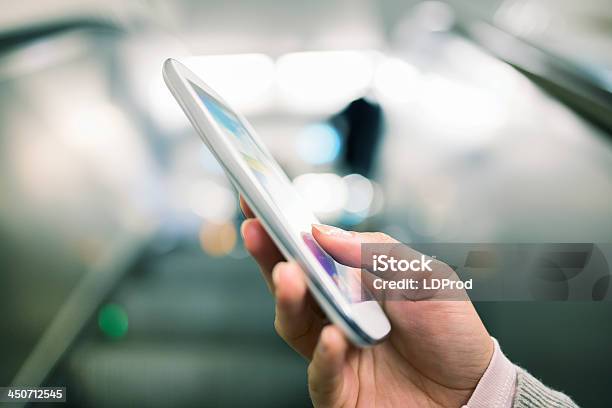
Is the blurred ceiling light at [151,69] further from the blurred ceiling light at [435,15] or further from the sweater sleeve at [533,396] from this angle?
the sweater sleeve at [533,396]

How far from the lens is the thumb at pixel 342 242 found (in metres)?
0.83

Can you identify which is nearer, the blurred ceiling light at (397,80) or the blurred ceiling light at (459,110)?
the blurred ceiling light at (459,110)

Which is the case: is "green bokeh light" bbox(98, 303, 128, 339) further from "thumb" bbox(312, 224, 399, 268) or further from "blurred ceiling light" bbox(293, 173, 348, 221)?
"blurred ceiling light" bbox(293, 173, 348, 221)

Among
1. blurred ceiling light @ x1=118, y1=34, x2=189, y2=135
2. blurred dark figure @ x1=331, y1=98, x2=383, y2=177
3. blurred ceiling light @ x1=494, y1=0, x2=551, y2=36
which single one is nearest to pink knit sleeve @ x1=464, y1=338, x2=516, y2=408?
blurred ceiling light @ x1=494, y1=0, x2=551, y2=36

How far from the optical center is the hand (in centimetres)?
85

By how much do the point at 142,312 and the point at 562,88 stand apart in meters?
1.73

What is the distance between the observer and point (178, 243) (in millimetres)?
2871

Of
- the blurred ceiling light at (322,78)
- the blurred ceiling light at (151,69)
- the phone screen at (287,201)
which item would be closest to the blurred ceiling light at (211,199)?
the blurred ceiling light at (151,69)

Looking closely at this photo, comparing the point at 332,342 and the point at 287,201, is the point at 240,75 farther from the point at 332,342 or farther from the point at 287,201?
the point at 332,342

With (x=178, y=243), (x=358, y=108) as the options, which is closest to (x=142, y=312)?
(x=178, y=243)

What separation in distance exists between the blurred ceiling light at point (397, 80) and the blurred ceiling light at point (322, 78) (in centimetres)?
16

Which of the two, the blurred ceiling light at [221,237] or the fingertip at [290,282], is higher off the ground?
the fingertip at [290,282]

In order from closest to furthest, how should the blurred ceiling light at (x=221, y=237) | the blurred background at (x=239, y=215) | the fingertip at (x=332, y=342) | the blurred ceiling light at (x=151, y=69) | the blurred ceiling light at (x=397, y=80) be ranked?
the fingertip at (x=332, y=342) < the blurred background at (x=239, y=215) < the blurred ceiling light at (x=221, y=237) < the blurred ceiling light at (x=151, y=69) < the blurred ceiling light at (x=397, y=80)

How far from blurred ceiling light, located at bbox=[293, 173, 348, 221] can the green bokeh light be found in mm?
6099
